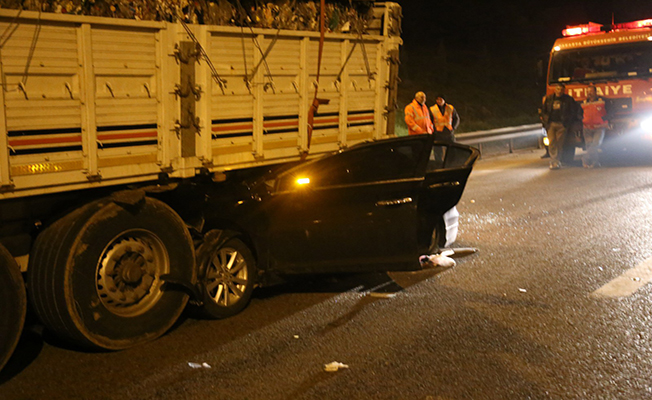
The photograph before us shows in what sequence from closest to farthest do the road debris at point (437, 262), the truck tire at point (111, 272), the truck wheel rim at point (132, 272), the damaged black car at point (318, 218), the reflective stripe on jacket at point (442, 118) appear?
the truck tire at point (111, 272) → the truck wheel rim at point (132, 272) → the damaged black car at point (318, 218) → the road debris at point (437, 262) → the reflective stripe on jacket at point (442, 118)

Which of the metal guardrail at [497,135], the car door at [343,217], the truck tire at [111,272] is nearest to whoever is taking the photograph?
the truck tire at [111,272]

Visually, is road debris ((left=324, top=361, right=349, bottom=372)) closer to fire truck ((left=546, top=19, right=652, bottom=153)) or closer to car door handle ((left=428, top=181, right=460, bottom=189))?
car door handle ((left=428, top=181, right=460, bottom=189))

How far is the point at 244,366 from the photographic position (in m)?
5.11

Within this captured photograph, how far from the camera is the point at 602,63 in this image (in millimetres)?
16875

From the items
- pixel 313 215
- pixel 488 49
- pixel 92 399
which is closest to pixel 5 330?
pixel 92 399

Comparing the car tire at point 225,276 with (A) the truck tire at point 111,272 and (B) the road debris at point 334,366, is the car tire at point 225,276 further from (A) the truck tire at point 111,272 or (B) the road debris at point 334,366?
(B) the road debris at point 334,366

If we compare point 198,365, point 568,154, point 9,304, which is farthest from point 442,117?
point 9,304

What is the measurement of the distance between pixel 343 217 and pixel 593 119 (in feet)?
38.4

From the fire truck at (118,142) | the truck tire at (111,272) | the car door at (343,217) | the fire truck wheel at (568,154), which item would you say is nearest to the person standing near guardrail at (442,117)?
the fire truck wheel at (568,154)

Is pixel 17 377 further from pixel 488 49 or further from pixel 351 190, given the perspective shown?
pixel 488 49

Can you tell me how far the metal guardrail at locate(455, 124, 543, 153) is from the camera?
1798 centimetres

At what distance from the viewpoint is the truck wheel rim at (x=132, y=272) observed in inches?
212

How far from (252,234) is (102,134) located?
58.8 inches

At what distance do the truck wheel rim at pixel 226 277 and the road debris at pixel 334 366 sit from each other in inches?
50.7
